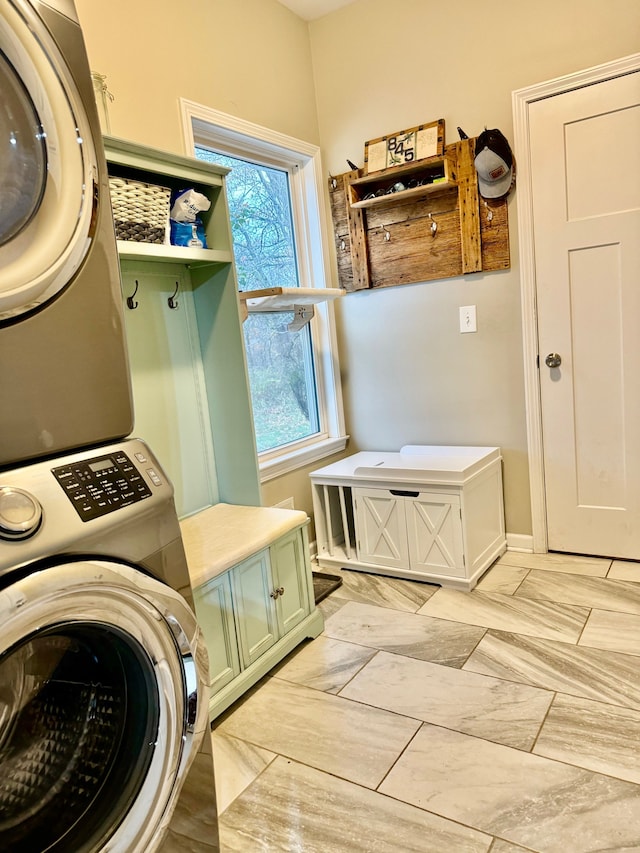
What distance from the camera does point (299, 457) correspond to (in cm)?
299

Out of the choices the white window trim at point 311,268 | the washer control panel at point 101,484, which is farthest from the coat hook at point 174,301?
the washer control panel at point 101,484

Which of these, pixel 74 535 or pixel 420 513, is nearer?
pixel 74 535

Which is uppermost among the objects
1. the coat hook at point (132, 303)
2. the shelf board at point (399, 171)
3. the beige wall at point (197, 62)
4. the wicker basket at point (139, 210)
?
the beige wall at point (197, 62)

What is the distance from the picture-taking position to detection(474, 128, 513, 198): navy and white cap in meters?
2.57

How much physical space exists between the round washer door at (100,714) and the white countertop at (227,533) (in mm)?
630

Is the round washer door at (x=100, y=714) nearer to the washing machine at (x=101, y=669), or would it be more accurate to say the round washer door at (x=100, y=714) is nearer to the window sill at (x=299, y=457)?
the washing machine at (x=101, y=669)

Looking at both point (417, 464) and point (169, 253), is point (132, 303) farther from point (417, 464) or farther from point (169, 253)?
point (417, 464)

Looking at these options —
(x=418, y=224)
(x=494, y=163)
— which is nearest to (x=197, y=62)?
(x=418, y=224)

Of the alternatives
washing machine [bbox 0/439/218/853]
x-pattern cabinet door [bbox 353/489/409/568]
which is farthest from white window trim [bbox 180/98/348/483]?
washing machine [bbox 0/439/218/853]

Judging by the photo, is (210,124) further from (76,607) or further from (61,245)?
(76,607)

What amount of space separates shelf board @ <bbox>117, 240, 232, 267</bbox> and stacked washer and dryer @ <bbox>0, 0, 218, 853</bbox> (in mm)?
724

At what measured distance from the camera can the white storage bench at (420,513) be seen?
254cm

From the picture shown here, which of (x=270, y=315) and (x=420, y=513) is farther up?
(x=270, y=315)

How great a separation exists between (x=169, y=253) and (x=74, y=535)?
1.20 metres
